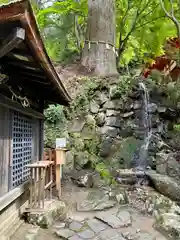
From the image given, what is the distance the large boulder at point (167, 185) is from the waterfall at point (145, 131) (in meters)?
1.50

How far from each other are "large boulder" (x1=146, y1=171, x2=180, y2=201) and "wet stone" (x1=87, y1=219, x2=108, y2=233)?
228cm

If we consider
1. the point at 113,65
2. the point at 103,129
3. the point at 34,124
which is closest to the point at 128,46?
the point at 113,65

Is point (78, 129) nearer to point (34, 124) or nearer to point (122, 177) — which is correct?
point (122, 177)

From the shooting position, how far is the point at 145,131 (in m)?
9.95

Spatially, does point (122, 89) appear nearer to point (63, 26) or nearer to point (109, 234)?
point (63, 26)

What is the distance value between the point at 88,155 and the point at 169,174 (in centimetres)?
280

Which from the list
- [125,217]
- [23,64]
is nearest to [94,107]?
[125,217]

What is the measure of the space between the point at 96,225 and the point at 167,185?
251cm

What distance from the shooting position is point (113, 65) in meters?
12.0

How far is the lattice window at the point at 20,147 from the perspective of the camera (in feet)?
15.0

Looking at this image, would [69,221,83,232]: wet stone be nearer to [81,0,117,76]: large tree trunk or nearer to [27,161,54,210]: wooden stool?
[27,161,54,210]: wooden stool

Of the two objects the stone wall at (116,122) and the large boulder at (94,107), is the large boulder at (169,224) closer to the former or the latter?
the stone wall at (116,122)

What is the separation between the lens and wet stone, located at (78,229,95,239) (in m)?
4.47

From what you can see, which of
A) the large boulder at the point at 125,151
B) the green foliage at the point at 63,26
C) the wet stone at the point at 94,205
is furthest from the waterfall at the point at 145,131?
the green foliage at the point at 63,26
